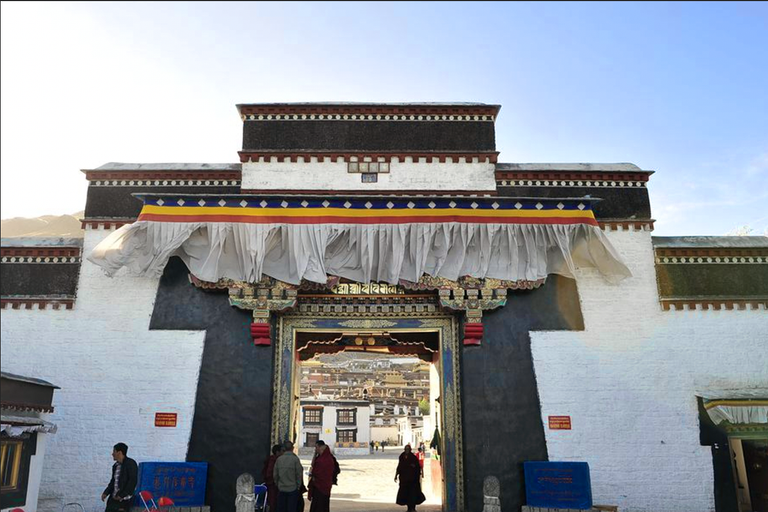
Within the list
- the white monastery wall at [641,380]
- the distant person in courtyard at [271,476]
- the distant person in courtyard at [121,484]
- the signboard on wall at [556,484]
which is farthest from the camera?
the white monastery wall at [641,380]

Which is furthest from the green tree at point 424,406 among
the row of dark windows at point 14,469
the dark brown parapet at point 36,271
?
the row of dark windows at point 14,469

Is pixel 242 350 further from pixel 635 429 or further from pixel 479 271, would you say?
pixel 635 429

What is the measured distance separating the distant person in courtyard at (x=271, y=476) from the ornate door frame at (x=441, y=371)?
39cm

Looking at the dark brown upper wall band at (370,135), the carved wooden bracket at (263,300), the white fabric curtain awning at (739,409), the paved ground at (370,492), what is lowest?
the paved ground at (370,492)

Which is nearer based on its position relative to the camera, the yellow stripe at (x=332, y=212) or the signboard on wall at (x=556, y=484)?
the signboard on wall at (x=556, y=484)

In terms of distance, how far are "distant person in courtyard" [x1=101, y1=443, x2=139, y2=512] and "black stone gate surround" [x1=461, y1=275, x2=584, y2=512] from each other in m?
4.43

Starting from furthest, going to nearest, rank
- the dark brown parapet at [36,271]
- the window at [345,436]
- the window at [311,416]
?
1. the window at [345,436]
2. the window at [311,416]
3. the dark brown parapet at [36,271]

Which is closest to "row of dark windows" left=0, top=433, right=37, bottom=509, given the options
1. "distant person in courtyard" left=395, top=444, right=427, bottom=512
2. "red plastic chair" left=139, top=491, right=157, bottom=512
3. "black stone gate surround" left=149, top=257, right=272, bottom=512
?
"red plastic chair" left=139, top=491, right=157, bottom=512

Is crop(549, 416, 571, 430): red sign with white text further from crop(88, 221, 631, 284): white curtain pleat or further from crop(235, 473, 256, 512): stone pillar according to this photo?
crop(235, 473, 256, 512): stone pillar

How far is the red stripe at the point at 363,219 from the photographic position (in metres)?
8.62

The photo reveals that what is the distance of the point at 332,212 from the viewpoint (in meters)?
8.70

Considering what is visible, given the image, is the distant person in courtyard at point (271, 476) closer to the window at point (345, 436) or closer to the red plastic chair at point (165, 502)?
the red plastic chair at point (165, 502)

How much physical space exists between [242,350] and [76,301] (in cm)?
271

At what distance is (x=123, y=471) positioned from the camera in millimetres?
6750
